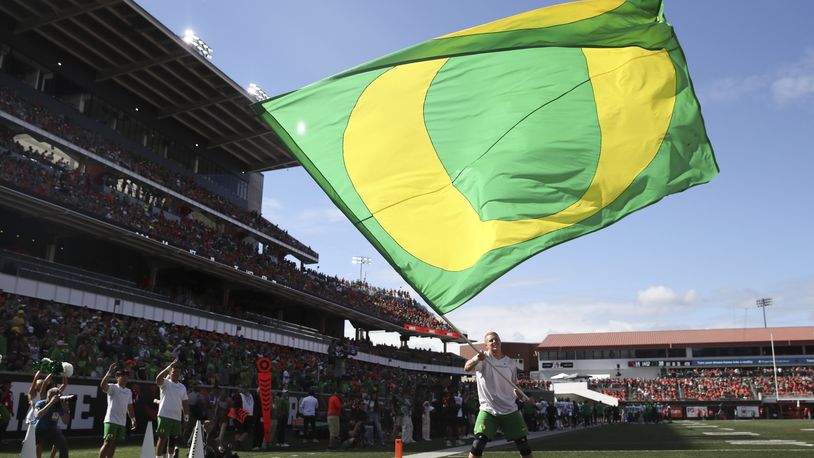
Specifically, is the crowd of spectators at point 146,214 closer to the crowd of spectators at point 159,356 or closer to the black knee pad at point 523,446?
the crowd of spectators at point 159,356

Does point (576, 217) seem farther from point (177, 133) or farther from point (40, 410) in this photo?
point (177, 133)

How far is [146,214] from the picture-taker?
38125mm

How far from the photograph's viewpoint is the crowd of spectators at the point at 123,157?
33.0 meters

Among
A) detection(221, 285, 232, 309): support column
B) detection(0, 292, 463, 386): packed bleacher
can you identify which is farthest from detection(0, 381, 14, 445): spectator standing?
detection(221, 285, 232, 309): support column

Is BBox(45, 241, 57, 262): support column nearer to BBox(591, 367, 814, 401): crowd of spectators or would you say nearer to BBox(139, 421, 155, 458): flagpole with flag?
BBox(139, 421, 155, 458): flagpole with flag

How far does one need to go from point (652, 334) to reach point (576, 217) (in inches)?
3208

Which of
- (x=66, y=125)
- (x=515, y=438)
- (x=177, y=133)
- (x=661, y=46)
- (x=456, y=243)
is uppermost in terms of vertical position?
(x=177, y=133)

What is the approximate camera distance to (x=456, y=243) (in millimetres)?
7926

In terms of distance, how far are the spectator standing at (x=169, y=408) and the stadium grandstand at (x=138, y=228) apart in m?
6.59

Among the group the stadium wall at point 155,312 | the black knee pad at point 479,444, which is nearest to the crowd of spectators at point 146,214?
the stadium wall at point 155,312

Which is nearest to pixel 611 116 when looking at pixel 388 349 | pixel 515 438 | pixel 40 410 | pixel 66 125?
pixel 515 438

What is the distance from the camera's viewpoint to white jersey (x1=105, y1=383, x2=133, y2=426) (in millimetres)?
10906

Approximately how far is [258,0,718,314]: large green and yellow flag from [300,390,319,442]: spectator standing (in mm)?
14104

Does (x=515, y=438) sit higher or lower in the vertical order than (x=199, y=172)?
lower
